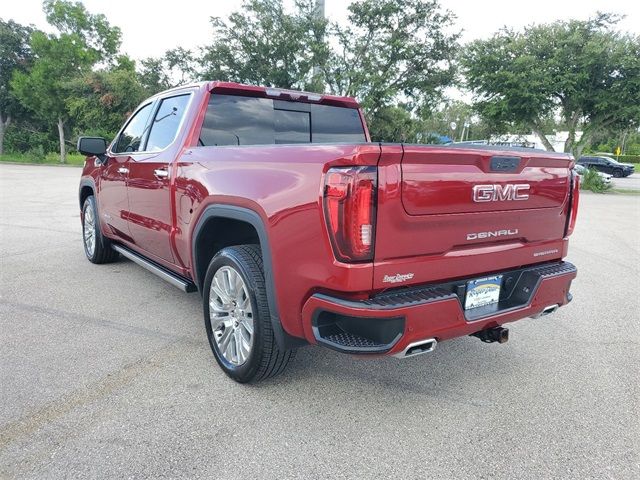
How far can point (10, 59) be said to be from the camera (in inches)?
1405

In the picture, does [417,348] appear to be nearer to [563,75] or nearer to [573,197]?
[573,197]

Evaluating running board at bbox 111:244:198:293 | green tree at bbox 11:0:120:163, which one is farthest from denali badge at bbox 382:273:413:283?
green tree at bbox 11:0:120:163

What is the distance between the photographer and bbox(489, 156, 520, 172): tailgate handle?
2.51 m

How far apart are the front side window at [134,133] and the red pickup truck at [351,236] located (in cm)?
95

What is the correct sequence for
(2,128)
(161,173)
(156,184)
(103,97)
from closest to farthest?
(161,173) → (156,184) → (103,97) → (2,128)

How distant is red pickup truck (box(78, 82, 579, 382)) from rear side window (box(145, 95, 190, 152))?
111 mm

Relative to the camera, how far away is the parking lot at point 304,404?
2262 millimetres

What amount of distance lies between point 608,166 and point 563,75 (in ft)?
63.9

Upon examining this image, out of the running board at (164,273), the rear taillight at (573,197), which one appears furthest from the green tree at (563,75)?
the running board at (164,273)

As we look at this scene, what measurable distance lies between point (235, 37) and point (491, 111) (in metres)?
13.8

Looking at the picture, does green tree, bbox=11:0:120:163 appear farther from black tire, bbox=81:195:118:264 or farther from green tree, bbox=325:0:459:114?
black tire, bbox=81:195:118:264

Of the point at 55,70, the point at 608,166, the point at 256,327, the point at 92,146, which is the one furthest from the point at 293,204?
the point at 608,166

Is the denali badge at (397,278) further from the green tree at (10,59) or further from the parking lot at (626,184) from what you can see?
the green tree at (10,59)

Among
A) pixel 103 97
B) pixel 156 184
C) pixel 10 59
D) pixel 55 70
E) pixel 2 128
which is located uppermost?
pixel 10 59
